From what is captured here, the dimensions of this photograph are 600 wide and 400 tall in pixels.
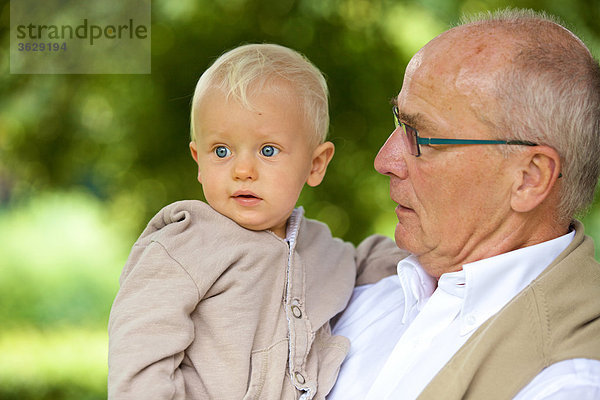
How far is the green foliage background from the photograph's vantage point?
386 centimetres

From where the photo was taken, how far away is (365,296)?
204cm

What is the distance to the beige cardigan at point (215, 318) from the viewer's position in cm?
152

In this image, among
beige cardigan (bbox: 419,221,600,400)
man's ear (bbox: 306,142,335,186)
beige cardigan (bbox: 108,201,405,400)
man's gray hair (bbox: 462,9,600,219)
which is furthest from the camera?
man's ear (bbox: 306,142,335,186)

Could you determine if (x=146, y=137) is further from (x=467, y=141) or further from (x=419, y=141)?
(x=467, y=141)

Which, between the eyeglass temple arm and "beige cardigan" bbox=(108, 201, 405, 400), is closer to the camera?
"beige cardigan" bbox=(108, 201, 405, 400)

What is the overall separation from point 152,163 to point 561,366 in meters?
3.06

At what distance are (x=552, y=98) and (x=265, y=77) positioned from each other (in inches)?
30.0

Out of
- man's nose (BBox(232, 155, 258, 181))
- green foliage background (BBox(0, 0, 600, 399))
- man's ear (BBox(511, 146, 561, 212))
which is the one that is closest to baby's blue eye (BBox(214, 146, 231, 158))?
man's nose (BBox(232, 155, 258, 181))

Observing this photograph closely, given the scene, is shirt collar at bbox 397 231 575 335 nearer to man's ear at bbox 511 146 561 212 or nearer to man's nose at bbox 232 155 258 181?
man's ear at bbox 511 146 561 212

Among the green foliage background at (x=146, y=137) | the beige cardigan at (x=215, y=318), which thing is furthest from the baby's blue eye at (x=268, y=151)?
the green foliage background at (x=146, y=137)

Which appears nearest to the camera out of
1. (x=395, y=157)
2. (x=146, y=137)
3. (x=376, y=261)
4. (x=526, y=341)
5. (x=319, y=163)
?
(x=526, y=341)

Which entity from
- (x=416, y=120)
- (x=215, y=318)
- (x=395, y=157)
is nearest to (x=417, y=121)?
(x=416, y=120)

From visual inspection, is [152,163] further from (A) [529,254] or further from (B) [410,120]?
(A) [529,254]

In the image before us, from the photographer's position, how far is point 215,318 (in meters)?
1.63
